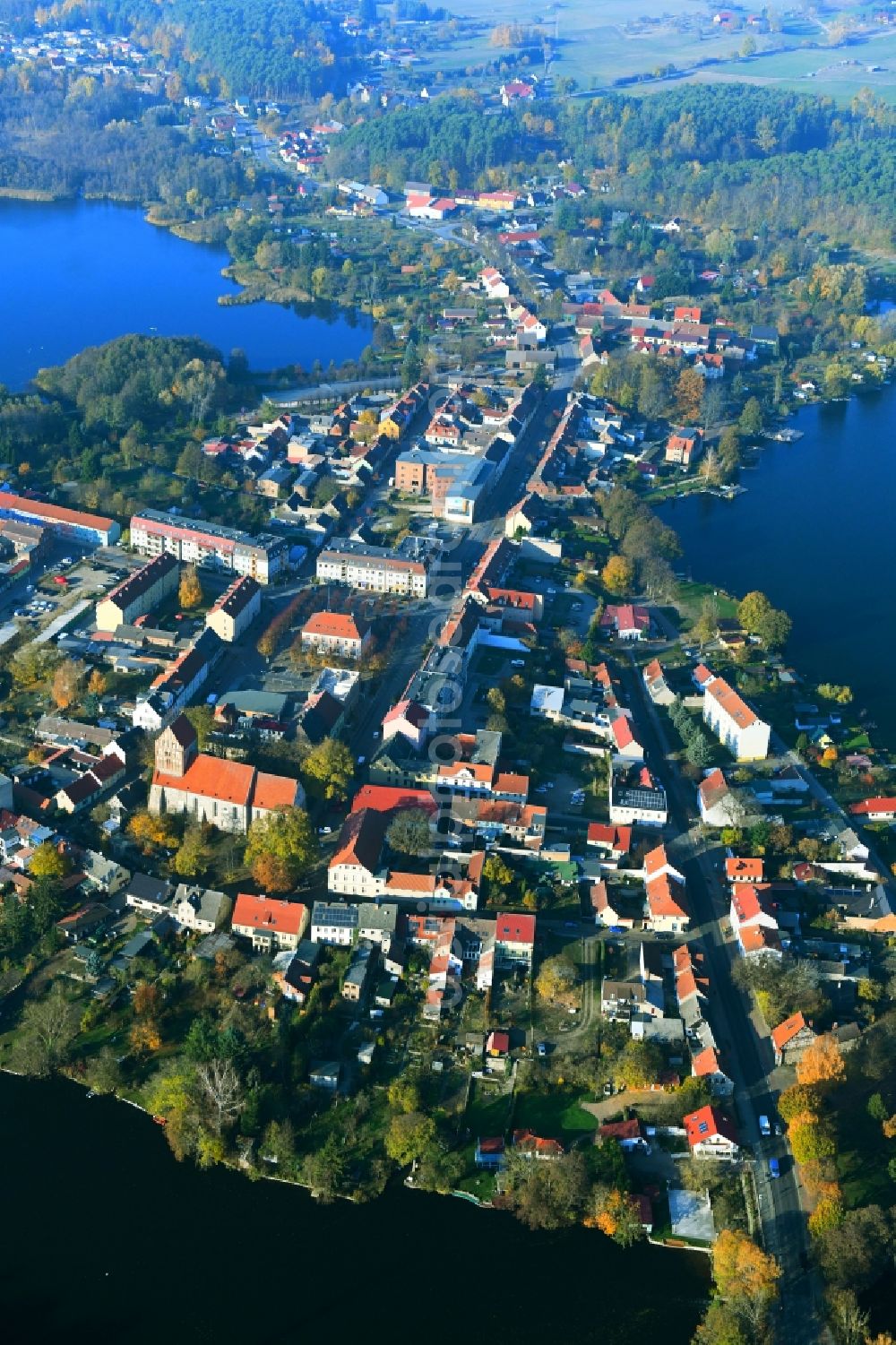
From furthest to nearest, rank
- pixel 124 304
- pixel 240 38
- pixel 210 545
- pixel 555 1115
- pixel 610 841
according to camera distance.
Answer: pixel 240 38 < pixel 124 304 < pixel 210 545 < pixel 610 841 < pixel 555 1115


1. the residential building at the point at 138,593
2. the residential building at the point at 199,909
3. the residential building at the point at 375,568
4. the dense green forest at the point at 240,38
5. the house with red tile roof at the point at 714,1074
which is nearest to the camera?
the house with red tile roof at the point at 714,1074

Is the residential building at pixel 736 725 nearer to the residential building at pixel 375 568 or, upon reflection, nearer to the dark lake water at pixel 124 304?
the residential building at pixel 375 568

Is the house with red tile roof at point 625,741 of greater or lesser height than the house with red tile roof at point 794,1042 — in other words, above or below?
above

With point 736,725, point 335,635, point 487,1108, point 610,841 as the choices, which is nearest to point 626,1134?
point 487,1108

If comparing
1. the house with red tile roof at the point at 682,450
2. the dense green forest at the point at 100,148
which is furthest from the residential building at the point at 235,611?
the dense green forest at the point at 100,148

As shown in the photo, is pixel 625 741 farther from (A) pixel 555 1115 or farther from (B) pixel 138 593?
(B) pixel 138 593

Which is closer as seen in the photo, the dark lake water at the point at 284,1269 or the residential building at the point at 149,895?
the dark lake water at the point at 284,1269

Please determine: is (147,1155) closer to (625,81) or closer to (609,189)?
(609,189)
